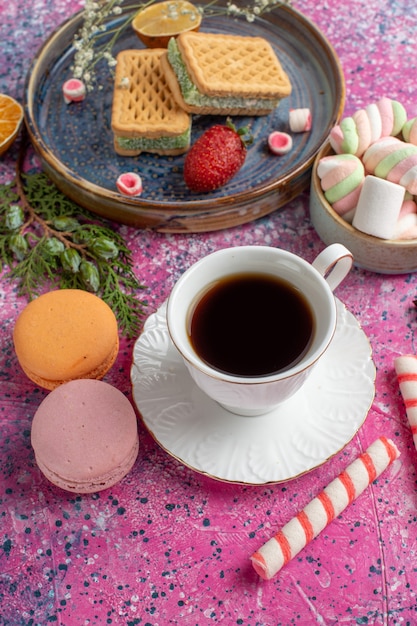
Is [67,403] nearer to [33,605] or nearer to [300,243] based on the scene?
[33,605]

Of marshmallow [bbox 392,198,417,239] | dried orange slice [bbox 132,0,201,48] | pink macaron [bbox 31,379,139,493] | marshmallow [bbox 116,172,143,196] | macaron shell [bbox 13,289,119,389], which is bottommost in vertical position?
pink macaron [bbox 31,379,139,493]

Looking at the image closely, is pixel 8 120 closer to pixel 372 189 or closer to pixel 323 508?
pixel 372 189

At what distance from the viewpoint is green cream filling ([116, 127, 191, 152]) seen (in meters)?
1.46

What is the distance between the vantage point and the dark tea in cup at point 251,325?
3.43ft

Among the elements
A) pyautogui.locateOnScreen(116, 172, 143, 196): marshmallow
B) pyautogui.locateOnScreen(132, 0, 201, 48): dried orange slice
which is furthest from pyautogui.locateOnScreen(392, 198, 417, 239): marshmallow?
pyautogui.locateOnScreen(132, 0, 201, 48): dried orange slice

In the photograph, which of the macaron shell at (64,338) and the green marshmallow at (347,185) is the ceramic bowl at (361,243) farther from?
the macaron shell at (64,338)

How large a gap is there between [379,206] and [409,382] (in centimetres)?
32

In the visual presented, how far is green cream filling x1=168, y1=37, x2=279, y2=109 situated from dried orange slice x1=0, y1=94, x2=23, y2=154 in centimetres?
37

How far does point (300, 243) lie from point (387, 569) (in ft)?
2.16

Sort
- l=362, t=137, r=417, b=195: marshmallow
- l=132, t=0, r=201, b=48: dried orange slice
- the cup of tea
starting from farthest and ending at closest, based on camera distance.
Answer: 1. l=132, t=0, r=201, b=48: dried orange slice
2. l=362, t=137, r=417, b=195: marshmallow
3. the cup of tea

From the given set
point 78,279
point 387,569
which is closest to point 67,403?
point 78,279

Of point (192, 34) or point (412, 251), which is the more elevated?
point (192, 34)

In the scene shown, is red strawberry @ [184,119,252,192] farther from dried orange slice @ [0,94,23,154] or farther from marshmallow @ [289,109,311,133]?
dried orange slice @ [0,94,23,154]

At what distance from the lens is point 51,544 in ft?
3.54
